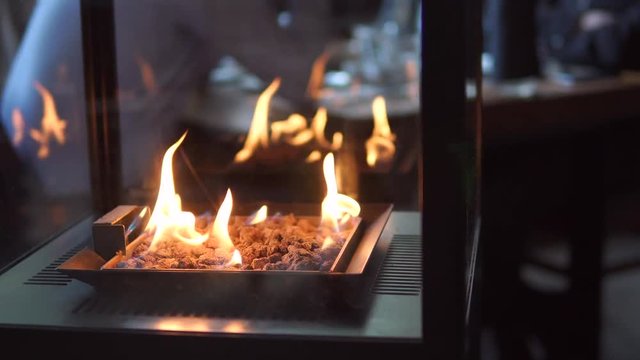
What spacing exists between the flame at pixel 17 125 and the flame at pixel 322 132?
2.15 feet

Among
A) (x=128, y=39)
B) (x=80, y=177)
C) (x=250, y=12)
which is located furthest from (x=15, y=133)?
(x=250, y=12)

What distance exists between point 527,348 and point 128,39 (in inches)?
56.9

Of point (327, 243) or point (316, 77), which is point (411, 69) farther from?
point (327, 243)

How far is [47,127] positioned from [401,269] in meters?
1.11

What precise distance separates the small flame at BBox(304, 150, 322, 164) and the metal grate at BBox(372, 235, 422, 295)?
16.3 inches

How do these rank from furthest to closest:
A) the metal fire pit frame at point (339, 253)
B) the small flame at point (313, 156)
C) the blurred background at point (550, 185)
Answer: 1. the blurred background at point (550, 185)
2. the small flame at point (313, 156)
3. the metal fire pit frame at point (339, 253)

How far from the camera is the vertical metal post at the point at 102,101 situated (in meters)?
1.51

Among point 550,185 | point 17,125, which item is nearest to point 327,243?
point 17,125

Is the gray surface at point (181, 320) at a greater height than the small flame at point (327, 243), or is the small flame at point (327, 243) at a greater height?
the small flame at point (327, 243)

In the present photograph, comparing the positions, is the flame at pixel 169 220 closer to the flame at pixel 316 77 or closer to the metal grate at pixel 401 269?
the metal grate at pixel 401 269

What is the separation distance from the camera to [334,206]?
1309 mm

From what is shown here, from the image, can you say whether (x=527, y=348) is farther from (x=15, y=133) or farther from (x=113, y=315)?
(x=113, y=315)

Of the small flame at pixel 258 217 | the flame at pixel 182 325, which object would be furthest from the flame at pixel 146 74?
the flame at pixel 182 325

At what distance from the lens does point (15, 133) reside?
1.87m
